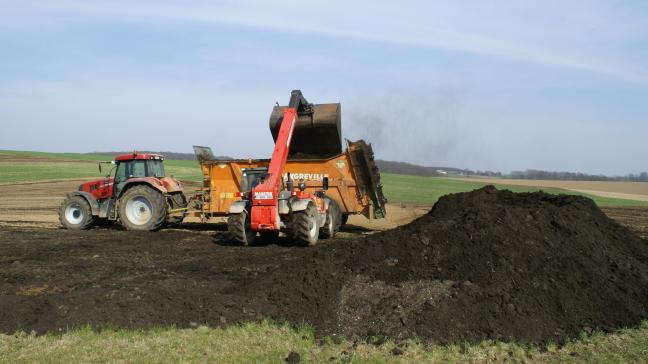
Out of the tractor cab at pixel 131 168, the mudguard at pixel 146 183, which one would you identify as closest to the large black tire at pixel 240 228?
the mudguard at pixel 146 183

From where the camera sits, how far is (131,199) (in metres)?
15.6

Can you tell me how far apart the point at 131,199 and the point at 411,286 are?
10.5 m

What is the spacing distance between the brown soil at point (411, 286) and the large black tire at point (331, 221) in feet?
13.7

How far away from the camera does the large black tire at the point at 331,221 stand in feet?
47.7

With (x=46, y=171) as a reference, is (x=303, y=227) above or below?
below

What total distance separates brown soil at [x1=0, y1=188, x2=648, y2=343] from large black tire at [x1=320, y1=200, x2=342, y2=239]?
13.7 feet

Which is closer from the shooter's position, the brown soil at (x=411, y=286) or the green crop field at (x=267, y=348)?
the green crop field at (x=267, y=348)

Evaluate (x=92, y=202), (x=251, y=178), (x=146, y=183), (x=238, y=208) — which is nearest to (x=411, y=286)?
(x=238, y=208)

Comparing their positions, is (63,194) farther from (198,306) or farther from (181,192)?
(198,306)

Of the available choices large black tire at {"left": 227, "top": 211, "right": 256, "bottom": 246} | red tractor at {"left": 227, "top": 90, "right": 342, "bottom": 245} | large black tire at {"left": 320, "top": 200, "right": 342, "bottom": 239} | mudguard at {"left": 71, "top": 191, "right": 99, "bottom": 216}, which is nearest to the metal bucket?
large black tire at {"left": 320, "top": 200, "right": 342, "bottom": 239}

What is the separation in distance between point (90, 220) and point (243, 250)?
644cm

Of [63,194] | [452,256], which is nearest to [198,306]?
[452,256]

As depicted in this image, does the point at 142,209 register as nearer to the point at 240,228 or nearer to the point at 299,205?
the point at 240,228

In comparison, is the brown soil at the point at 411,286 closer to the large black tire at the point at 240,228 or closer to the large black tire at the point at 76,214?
the large black tire at the point at 240,228
